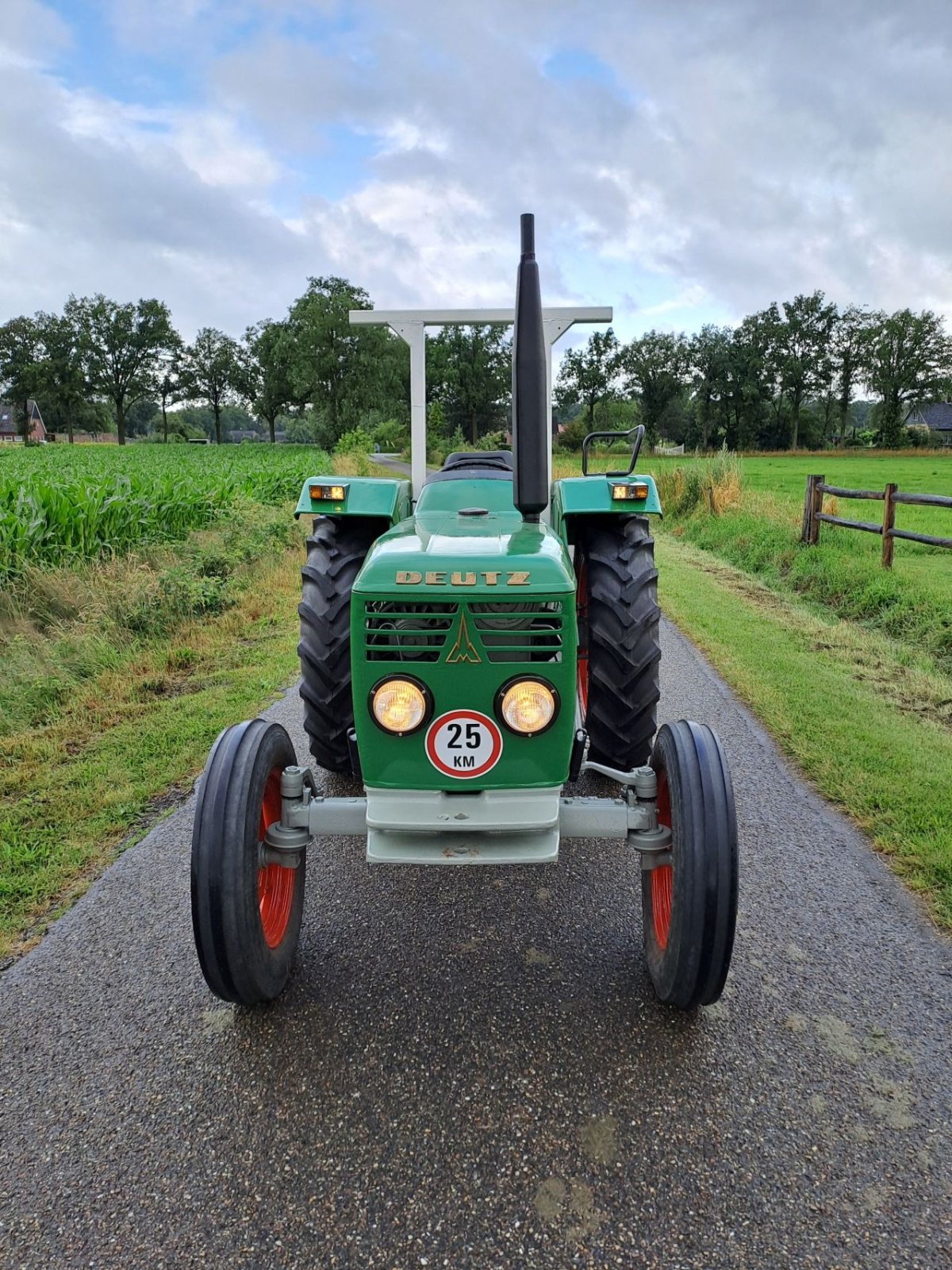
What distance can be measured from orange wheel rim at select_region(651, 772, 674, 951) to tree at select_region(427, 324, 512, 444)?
2.54 meters

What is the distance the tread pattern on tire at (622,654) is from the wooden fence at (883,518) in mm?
5411

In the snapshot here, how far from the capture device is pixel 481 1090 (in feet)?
6.66

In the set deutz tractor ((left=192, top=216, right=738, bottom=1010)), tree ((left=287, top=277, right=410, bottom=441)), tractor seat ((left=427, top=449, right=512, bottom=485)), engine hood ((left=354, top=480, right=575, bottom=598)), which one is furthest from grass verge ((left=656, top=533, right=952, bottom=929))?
tree ((left=287, top=277, right=410, bottom=441))

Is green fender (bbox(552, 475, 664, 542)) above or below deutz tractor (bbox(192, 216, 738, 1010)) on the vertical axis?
above

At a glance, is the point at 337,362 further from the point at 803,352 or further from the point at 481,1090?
the point at 481,1090

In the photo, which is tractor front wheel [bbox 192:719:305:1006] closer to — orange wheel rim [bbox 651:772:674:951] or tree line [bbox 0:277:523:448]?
orange wheel rim [bbox 651:772:674:951]

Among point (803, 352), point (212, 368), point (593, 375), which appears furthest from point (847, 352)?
point (212, 368)

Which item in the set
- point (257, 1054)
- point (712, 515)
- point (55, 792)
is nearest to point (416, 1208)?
point (257, 1054)

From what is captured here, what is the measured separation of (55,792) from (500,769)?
2408mm

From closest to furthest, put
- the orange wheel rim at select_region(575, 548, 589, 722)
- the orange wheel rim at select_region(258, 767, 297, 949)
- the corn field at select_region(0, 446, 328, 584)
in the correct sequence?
the orange wheel rim at select_region(258, 767, 297, 949) → the orange wheel rim at select_region(575, 548, 589, 722) → the corn field at select_region(0, 446, 328, 584)

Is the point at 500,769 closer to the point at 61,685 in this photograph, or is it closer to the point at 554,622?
the point at 554,622

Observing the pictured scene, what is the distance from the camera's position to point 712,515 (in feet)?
44.1

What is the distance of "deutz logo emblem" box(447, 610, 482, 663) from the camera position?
2.23 m

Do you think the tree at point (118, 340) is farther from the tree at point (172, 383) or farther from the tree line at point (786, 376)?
the tree line at point (786, 376)
